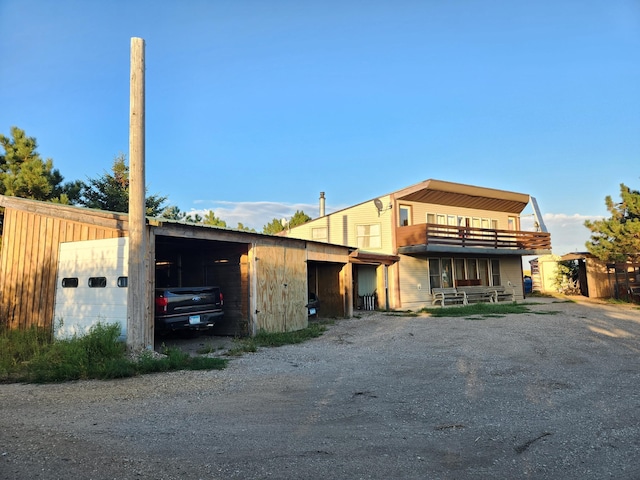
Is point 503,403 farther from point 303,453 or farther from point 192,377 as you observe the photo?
point 192,377

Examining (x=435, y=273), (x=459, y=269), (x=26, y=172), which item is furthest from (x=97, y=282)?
(x=459, y=269)

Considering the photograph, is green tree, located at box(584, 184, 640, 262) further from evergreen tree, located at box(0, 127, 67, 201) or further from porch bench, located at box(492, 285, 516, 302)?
evergreen tree, located at box(0, 127, 67, 201)

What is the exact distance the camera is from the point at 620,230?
2162 centimetres

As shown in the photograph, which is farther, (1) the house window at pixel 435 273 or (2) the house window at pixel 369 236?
(1) the house window at pixel 435 273

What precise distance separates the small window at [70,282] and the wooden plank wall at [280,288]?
180 inches

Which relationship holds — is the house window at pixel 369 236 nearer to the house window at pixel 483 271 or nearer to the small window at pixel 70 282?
the house window at pixel 483 271

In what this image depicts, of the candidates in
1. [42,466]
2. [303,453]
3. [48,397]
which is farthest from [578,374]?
[48,397]

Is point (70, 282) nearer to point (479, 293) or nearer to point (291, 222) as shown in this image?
point (479, 293)

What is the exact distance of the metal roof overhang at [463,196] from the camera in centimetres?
2331

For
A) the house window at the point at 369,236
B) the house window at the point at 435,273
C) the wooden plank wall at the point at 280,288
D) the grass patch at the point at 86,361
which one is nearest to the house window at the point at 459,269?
the house window at the point at 435,273

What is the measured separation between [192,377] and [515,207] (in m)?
26.2

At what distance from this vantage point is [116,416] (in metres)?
5.38

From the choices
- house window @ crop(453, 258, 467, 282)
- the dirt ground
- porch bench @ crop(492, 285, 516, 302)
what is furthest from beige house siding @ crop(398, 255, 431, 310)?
the dirt ground

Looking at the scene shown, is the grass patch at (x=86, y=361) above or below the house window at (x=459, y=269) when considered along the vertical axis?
below
